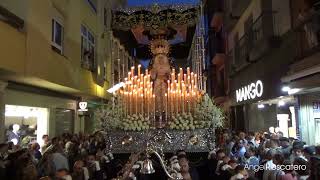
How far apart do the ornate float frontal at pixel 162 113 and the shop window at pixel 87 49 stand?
5.92m

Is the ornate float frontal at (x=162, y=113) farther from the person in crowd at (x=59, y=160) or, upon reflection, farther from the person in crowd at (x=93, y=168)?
the person in crowd at (x=59, y=160)

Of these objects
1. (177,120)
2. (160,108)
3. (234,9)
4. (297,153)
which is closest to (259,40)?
(160,108)

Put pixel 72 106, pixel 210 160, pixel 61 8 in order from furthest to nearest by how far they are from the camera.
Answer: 1. pixel 72 106
2. pixel 61 8
3. pixel 210 160

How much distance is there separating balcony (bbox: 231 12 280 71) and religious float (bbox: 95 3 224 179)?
2.30 metres

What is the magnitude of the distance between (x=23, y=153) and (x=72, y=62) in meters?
8.40

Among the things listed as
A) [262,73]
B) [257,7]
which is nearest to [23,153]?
[262,73]

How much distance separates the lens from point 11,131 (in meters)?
12.2

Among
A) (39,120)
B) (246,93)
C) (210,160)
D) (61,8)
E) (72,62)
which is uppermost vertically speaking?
(61,8)

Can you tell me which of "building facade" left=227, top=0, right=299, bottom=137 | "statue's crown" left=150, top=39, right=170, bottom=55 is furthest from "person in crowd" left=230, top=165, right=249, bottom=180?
"statue's crown" left=150, top=39, right=170, bottom=55

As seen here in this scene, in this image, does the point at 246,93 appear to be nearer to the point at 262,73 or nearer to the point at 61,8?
the point at 262,73

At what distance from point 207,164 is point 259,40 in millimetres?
5856

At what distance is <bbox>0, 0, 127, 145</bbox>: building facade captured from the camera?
1013cm

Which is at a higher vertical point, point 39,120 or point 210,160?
point 39,120

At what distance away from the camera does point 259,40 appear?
13.7m
